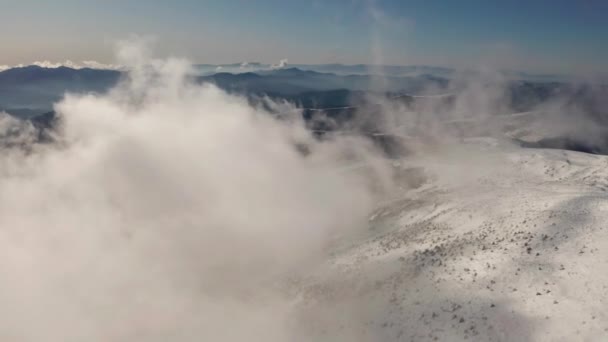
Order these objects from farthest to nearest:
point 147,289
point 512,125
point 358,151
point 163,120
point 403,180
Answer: point 512,125, point 163,120, point 358,151, point 403,180, point 147,289

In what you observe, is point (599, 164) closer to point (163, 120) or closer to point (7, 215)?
point (7, 215)

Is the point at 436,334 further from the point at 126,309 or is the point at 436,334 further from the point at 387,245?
the point at 126,309

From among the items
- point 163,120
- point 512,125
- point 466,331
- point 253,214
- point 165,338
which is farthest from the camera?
→ point 512,125

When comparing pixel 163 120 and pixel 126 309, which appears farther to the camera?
pixel 163 120

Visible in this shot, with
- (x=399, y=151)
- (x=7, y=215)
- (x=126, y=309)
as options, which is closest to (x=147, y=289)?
(x=126, y=309)

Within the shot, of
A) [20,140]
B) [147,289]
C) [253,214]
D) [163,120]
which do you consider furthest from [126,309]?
[20,140]

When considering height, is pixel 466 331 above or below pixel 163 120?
below
